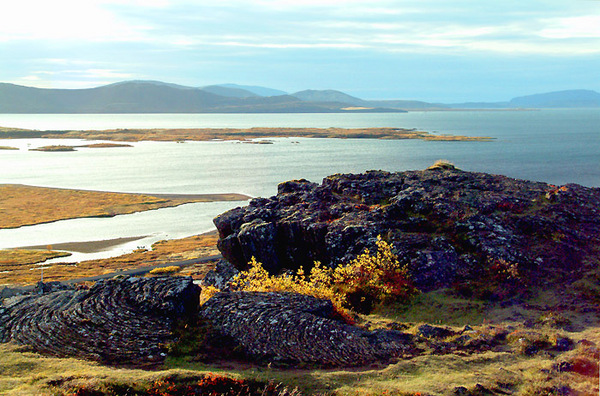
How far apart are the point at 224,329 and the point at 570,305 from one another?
17.2m

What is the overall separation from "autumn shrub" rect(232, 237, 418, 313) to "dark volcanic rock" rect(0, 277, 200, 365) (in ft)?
19.2

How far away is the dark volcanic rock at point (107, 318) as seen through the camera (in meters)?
19.4

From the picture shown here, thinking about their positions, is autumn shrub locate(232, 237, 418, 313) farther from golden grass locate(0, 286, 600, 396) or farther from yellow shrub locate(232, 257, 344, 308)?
golden grass locate(0, 286, 600, 396)

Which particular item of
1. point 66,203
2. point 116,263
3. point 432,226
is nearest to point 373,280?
point 432,226

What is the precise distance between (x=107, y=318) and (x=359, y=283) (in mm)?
13554

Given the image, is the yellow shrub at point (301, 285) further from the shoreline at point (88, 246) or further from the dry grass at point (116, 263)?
the shoreline at point (88, 246)

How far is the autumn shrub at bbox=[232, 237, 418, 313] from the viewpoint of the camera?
86.5 ft

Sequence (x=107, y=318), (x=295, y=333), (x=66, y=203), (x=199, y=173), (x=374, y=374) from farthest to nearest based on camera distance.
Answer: (x=199, y=173)
(x=66, y=203)
(x=107, y=318)
(x=295, y=333)
(x=374, y=374)

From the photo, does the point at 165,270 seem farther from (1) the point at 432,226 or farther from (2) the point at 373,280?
(2) the point at 373,280

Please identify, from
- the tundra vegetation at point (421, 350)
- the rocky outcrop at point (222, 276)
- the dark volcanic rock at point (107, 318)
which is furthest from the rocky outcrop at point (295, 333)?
the rocky outcrop at point (222, 276)

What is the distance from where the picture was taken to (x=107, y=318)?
21.1m

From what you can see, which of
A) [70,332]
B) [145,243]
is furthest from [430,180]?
[145,243]

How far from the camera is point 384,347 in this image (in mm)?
20203

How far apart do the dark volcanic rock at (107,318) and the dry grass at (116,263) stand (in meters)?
31.1
